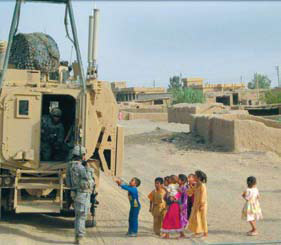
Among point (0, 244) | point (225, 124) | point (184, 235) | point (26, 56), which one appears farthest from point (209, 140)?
point (0, 244)

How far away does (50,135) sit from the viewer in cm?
979

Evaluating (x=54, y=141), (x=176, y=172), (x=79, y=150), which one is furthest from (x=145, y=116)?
(x=79, y=150)

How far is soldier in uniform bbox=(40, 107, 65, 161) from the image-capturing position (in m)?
9.76

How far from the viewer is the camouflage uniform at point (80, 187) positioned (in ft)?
27.5

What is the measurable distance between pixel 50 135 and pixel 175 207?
2.66m

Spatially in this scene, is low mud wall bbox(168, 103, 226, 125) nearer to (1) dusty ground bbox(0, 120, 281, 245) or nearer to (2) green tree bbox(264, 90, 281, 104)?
(1) dusty ground bbox(0, 120, 281, 245)

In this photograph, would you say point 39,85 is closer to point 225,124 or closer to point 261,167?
point 261,167

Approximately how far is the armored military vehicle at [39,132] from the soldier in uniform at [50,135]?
38 centimetres

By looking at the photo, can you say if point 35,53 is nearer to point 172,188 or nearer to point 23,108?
point 23,108

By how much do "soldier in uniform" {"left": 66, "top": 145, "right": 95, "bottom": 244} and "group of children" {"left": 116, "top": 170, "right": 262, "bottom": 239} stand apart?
56 cm

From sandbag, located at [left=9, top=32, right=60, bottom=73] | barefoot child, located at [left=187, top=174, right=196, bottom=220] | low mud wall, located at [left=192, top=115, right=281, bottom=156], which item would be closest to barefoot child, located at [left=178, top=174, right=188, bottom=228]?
barefoot child, located at [left=187, top=174, right=196, bottom=220]

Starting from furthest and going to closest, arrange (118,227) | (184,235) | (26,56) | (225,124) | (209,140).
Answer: (209,140) → (225,124) → (26,56) → (118,227) → (184,235)

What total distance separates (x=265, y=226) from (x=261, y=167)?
27.4ft

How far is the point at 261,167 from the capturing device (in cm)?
1791
